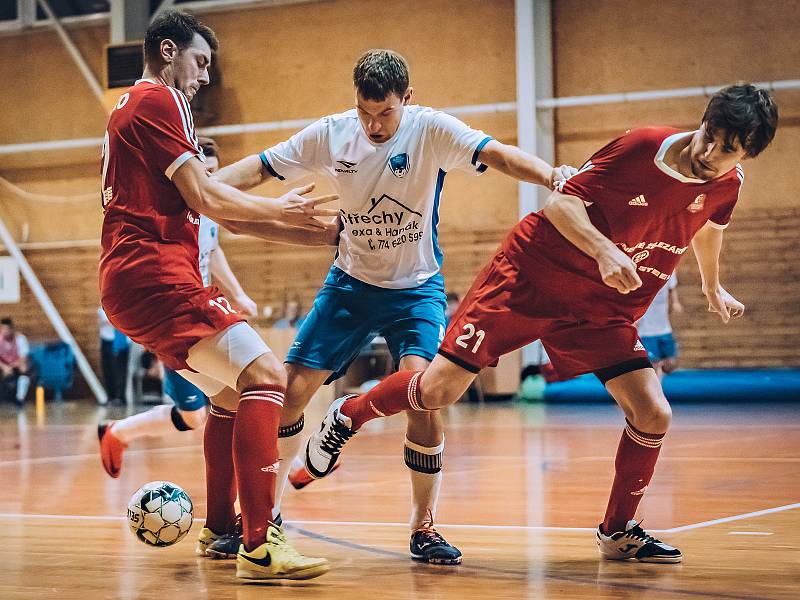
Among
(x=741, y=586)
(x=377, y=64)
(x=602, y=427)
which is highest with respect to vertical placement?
(x=377, y=64)

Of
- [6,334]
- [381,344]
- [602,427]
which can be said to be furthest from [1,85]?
[602,427]

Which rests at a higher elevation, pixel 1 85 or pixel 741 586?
pixel 1 85

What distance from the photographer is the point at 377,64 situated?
4027mm

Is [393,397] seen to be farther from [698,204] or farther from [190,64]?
[190,64]

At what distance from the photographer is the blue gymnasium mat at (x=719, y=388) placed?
44.8 feet

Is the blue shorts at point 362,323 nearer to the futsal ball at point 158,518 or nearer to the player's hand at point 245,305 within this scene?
the futsal ball at point 158,518

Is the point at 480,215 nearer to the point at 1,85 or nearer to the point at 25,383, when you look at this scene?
the point at 25,383

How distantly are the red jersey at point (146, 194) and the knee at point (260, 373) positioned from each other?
0.35 metres

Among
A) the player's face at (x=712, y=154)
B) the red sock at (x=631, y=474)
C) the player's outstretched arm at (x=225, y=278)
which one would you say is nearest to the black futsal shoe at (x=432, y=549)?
the red sock at (x=631, y=474)

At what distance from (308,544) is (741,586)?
1.81 metres

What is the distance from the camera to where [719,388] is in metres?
13.9

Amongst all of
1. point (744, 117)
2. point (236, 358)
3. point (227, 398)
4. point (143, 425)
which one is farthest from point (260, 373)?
point (143, 425)

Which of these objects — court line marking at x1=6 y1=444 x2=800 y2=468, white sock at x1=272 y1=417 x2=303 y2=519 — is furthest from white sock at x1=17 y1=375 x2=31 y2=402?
white sock at x1=272 y1=417 x2=303 y2=519

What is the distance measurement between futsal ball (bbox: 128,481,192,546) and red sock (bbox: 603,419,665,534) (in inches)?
63.1
